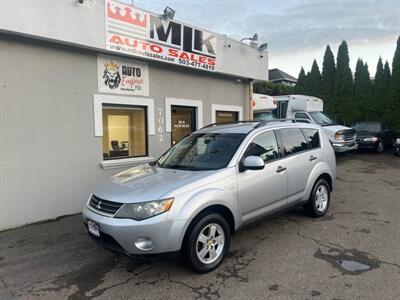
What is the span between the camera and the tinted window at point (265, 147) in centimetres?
459

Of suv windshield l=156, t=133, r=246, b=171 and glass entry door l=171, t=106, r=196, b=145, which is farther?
glass entry door l=171, t=106, r=196, b=145

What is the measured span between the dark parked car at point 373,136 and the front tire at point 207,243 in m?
13.8

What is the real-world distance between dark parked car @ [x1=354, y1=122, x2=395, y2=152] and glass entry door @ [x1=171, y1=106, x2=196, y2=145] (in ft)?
33.3

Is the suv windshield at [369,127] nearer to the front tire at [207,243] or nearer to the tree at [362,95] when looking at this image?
the tree at [362,95]

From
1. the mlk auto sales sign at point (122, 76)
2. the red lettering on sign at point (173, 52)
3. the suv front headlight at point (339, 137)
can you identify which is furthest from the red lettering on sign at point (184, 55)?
the suv front headlight at point (339, 137)

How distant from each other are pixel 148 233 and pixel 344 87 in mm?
20700


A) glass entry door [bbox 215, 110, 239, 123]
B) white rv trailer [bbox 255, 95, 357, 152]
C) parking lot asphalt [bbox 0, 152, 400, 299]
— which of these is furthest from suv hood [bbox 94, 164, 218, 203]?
white rv trailer [bbox 255, 95, 357, 152]

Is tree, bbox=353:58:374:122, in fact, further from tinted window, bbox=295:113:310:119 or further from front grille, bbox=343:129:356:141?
tinted window, bbox=295:113:310:119

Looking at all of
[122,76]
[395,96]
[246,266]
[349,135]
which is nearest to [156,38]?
[122,76]

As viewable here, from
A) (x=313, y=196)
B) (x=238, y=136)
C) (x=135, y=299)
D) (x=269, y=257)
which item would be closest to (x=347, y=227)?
(x=313, y=196)

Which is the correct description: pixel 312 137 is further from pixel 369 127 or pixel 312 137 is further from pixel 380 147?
pixel 369 127

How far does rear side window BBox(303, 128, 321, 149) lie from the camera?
5758mm

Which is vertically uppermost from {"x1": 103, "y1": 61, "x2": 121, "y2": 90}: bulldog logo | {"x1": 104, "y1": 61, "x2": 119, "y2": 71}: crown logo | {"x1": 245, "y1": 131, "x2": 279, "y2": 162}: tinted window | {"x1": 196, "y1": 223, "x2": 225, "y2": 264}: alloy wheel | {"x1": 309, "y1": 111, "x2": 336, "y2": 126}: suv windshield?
{"x1": 104, "y1": 61, "x2": 119, "y2": 71}: crown logo

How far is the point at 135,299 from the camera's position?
3.35 m
